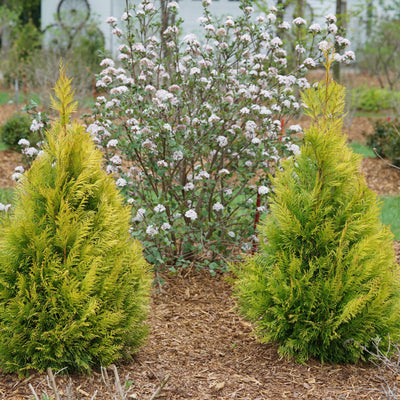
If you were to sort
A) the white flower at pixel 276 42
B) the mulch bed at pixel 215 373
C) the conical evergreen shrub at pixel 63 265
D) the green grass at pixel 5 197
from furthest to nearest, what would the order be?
1. the green grass at pixel 5 197
2. the white flower at pixel 276 42
3. the mulch bed at pixel 215 373
4. the conical evergreen shrub at pixel 63 265

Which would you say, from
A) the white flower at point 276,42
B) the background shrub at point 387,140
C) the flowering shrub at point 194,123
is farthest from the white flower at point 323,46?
the background shrub at point 387,140

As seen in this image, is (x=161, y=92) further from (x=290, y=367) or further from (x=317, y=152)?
(x=290, y=367)

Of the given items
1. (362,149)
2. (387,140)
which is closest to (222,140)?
(387,140)

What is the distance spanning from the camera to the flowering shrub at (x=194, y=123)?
432cm

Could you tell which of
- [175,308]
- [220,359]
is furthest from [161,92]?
[220,359]

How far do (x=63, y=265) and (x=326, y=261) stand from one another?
158cm

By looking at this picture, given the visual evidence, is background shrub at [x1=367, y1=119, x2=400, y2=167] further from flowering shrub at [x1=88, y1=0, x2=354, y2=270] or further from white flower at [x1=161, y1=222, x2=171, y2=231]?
white flower at [x1=161, y1=222, x2=171, y2=231]

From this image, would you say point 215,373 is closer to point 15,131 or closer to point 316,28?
point 316,28

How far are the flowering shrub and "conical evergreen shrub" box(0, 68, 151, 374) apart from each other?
4.15ft

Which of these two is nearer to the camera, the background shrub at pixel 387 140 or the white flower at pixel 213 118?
the white flower at pixel 213 118

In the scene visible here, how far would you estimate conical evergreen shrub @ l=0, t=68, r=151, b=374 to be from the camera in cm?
271

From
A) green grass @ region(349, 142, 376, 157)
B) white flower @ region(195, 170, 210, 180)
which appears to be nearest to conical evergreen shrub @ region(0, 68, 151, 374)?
white flower @ region(195, 170, 210, 180)

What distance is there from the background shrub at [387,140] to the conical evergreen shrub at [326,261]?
6523mm

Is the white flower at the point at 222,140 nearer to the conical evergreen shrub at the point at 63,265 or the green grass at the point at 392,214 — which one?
the conical evergreen shrub at the point at 63,265
